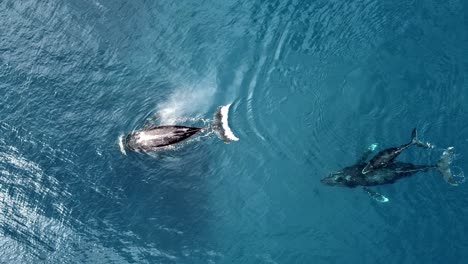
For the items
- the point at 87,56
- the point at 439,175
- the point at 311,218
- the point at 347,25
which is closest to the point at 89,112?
the point at 87,56

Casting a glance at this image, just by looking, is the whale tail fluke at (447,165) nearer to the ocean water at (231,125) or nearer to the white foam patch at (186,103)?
the ocean water at (231,125)

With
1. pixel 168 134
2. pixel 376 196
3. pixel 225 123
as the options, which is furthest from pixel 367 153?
pixel 168 134

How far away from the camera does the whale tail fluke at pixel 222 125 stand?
64.1 ft

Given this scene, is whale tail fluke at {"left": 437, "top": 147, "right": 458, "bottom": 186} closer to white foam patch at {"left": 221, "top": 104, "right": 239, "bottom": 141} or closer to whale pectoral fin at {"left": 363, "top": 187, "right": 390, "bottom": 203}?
whale pectoral fin at {"left": 363, "top": 187, "right": 390, "bottom": 203}

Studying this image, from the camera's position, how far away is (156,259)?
67.7ft

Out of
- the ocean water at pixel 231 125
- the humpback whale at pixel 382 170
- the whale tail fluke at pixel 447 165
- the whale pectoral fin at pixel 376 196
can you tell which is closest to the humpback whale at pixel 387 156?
the humpback whale at pixel 382 170

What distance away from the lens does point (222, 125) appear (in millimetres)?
19641

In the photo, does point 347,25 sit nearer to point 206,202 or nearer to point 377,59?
point 377,59

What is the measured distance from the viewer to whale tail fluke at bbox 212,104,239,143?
1955 cm

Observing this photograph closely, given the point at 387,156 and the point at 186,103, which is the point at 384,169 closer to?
the point at 387,156

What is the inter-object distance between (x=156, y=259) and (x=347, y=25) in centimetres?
1570

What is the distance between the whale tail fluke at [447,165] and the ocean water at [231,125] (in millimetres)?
490

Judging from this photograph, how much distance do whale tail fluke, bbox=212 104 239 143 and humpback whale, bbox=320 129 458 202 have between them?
5433 millimetres

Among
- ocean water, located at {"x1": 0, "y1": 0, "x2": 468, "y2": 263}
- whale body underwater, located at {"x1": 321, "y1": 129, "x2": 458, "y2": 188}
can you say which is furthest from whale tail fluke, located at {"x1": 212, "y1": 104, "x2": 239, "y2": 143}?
whale body underwater, located at {"x1": 321, "y1": 129, "x2": 458, "y2": 188}
